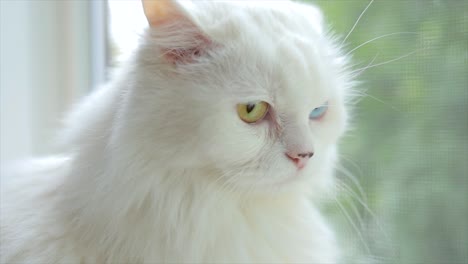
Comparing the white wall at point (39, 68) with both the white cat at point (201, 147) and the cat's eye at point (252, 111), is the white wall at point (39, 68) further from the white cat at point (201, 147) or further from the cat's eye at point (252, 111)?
the cat's eye at point (252, 111)

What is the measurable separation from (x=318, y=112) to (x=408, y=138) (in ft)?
0.94

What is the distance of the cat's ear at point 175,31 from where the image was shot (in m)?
0.84

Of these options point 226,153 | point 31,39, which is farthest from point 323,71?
point 31,39

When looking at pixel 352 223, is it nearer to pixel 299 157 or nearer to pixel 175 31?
pixel 299 157

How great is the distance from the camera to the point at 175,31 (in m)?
0.86

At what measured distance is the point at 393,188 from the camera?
3.76 ft

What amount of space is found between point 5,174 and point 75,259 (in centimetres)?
35

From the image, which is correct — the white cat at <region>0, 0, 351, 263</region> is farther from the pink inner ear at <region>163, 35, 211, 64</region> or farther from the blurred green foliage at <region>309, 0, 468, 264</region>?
the blurred green foliage at <region>309, 0, 468, 264</region>

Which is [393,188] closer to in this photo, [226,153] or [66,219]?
[226,153]

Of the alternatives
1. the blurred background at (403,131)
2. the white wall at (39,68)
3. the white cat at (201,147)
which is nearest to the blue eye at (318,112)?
the white cat at (201,147)

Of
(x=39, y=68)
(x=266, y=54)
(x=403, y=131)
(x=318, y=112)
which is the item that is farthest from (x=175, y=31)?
(x=39, y=68)

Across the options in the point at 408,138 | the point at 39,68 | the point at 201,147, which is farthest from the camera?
the point at 39,68

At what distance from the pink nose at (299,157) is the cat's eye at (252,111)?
0.08m

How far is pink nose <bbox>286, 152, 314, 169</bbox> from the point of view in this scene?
860 millimetres
